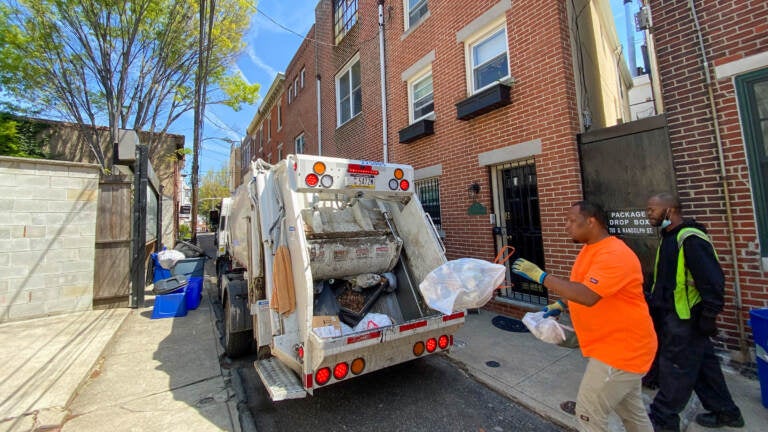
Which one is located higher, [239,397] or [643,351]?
[643,351]

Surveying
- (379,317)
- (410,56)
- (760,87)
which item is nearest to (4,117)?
(410,56)

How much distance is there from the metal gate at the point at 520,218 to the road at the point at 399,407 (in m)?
2.42

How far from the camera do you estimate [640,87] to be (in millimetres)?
11781

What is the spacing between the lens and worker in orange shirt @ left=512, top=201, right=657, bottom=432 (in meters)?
1.94

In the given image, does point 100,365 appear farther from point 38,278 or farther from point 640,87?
point 640,87

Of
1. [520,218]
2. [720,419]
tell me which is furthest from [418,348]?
[520,218]

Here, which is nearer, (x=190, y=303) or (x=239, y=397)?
(x=239, y=397)

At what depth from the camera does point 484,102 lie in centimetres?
567

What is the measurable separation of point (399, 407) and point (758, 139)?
15.0 ft

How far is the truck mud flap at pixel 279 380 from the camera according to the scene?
2.61 m

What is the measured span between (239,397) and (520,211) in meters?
4.85

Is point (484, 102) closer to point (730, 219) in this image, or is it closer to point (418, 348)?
point (730, 219)

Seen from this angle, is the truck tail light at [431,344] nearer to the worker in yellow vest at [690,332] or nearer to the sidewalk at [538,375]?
the sidewalk at [538,375]

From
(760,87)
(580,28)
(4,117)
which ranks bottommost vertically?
(760,87)
